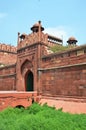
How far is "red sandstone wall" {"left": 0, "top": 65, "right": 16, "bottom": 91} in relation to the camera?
1634 cm

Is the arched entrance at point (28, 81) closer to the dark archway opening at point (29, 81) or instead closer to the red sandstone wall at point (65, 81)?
the dark archway opening at point (29, 81)

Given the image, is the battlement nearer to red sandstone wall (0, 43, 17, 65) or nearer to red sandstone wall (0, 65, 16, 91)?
red sandstone wall (0, 43, 17, 65)

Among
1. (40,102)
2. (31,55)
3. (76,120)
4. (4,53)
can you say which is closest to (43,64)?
(31,55)

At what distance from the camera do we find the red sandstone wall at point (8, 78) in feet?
53.6

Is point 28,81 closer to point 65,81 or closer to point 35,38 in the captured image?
point 35,38

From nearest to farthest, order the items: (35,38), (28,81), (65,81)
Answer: (65,81) → (35,38) → (28,81)

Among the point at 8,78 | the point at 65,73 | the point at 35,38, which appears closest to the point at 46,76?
the point at 65,73

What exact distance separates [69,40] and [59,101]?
986 cm

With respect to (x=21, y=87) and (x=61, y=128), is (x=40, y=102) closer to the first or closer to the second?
(x=21, y=87)

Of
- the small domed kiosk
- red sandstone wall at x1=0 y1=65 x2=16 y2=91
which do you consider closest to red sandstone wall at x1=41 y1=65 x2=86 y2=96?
red sandstone wall at x1=0 y1=65 x2=16 y2=91

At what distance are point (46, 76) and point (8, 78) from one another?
225 inches

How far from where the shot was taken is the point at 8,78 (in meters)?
17.1

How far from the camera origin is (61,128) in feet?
24.1

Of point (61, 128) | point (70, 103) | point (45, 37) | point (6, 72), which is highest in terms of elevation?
point (45, 37)
